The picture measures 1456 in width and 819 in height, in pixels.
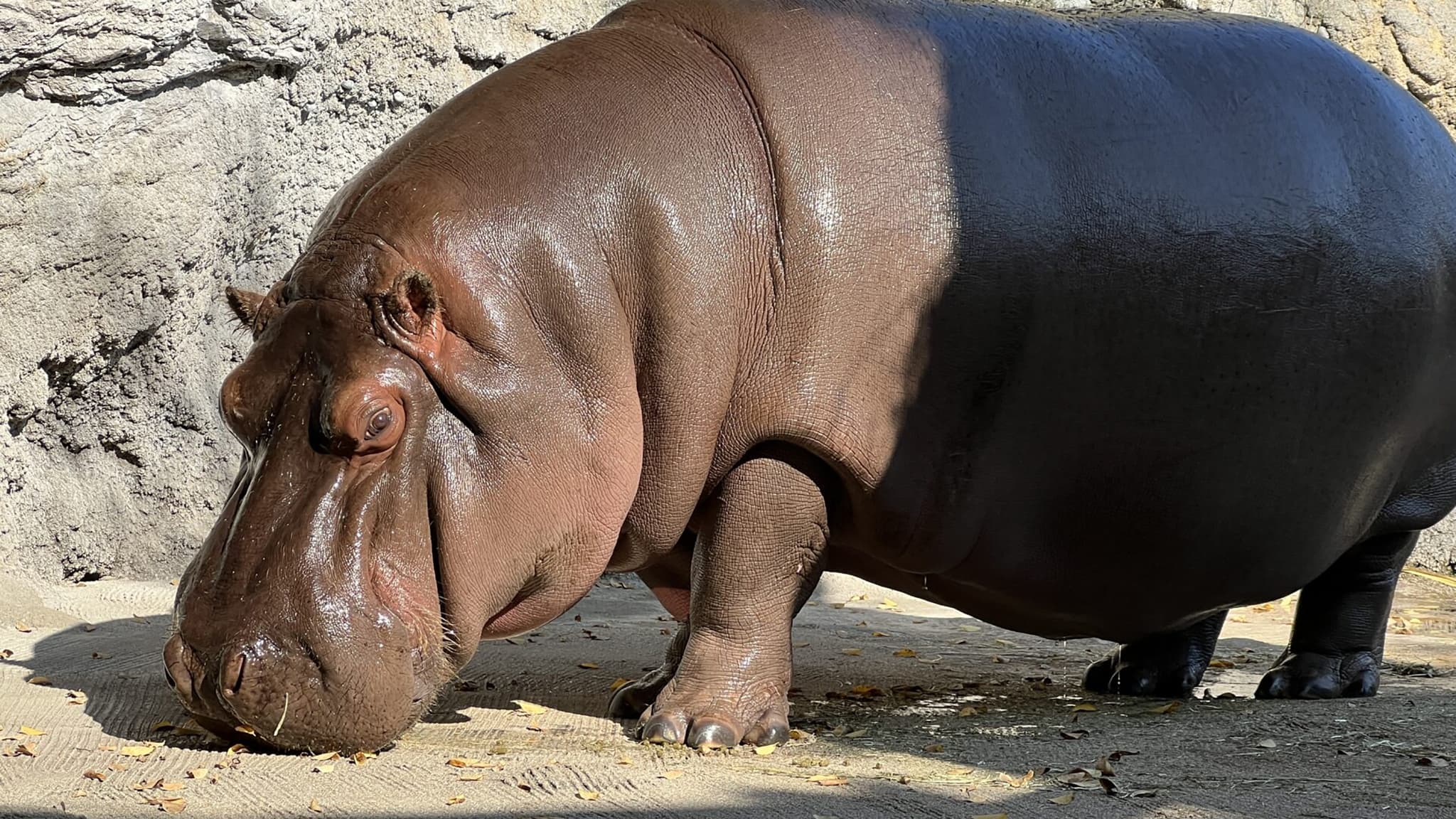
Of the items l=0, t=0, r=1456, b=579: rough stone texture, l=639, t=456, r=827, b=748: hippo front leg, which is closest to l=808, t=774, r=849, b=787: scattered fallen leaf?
l=639, t=456, r=827, b=748: hippo front leg

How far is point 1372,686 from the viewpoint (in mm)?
5207

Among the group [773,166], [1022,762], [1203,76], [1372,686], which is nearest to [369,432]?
[773,166]

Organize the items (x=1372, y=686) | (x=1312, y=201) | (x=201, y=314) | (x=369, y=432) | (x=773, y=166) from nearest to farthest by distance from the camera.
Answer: (x=369, y=432)
(x=773, y=166)
(x=1312, y=201)
(x=1372, y=686)
(x=201, y=314)

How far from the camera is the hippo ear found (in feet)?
12.2

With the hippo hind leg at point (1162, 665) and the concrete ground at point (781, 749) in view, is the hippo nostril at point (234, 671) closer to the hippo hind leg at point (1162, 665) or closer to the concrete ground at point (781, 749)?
the concrete ground at point (781, 749)

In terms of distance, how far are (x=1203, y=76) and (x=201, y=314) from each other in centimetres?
414

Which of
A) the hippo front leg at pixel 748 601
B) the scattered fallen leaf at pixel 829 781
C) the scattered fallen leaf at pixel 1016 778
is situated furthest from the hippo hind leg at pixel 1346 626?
the scattered fallen leaf at pixel 829 781

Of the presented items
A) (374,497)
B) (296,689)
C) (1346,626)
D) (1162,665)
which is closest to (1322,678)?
(1346,626)

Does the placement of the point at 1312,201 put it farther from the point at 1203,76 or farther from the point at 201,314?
the point at 201,314

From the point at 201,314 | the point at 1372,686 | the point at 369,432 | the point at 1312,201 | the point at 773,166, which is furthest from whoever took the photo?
the point at 201,314

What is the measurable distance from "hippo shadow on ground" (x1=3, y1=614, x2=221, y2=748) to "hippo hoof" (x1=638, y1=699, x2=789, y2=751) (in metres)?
1.05

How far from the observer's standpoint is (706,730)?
4.02m

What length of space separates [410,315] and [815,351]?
39.0 inches

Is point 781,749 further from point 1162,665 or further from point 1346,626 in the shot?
point 1346,626
